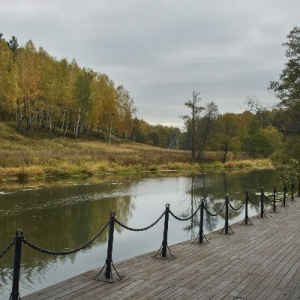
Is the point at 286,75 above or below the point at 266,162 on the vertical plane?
above

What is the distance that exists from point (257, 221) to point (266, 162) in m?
52.1

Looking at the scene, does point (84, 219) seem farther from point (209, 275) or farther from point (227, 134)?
point (227, 134)

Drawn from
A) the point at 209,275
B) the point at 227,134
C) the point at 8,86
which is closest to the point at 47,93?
the point at 8,86

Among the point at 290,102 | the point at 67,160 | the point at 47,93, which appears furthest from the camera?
the point at 47,93

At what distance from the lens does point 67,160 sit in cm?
3688

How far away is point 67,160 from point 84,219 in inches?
837

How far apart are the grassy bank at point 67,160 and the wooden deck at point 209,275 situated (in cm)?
2304

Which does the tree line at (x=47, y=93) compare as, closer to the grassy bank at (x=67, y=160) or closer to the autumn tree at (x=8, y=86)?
the autumn tree at (x=8, y=86)

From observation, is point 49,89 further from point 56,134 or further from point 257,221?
point 257,221

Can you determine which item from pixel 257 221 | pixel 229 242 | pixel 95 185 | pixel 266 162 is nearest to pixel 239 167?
pixel 266 162

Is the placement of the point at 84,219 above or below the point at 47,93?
below

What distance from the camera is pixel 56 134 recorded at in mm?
56688

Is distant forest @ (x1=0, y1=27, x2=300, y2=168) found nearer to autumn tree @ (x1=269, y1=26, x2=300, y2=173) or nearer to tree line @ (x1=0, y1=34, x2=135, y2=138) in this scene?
tree line @ (x1=0, y1=34, x2=135, y2=138)

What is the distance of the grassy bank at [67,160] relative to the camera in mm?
32188
